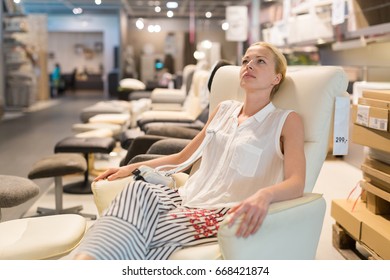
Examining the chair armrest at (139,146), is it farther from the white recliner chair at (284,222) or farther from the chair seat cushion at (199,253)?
the chair seat cushion at (199,253)

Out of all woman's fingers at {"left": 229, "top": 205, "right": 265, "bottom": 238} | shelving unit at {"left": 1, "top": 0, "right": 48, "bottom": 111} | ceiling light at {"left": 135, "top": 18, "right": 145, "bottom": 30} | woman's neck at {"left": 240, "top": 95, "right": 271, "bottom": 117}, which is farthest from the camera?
ceiling light at {"left": 135, "top": 18, "right": 145, "bottom": 30}

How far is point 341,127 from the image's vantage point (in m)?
2.29

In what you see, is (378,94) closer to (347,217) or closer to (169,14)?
(347,217)

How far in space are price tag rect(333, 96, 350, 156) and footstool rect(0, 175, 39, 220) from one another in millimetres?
1486

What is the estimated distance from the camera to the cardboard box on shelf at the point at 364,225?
2746 mm

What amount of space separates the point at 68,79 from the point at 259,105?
72.7 ft

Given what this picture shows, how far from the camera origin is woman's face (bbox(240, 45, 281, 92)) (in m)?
2.23

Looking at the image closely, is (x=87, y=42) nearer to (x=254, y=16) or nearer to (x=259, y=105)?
(x=254, y=16)

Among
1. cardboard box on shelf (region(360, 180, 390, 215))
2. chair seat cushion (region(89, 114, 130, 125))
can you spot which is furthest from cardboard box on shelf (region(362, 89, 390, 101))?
chair seat cushion (region(89, 114, 130, 125))

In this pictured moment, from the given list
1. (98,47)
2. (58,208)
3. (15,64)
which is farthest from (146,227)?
(98,47)

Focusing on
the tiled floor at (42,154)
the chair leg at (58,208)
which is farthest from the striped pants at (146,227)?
the chair leg at (58,208)

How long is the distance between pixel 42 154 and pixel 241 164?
4913 millimetres

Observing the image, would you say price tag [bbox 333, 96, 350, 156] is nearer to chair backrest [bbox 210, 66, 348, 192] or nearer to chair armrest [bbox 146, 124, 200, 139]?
chair backrest [bbox 210, 66, 348, 192]
